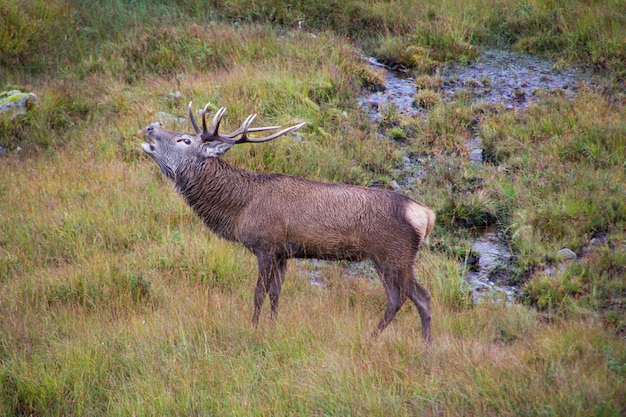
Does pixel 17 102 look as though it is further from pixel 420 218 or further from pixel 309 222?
pixel 420 218

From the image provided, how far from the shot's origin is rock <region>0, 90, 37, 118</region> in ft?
37.7

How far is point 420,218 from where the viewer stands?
6.56 meters

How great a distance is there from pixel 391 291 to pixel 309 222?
3.27ft

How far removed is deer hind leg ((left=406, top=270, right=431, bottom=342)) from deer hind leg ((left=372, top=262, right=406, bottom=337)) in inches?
3.2

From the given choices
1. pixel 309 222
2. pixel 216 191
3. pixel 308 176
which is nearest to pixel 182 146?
pixel 216 191

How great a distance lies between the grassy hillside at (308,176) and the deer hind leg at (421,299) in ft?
0.48

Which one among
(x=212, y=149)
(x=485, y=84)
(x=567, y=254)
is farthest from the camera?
(x=485, y=84)

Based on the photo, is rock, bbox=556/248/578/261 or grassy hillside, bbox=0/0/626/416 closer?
grassy hillside, bbox=0/0/626/416

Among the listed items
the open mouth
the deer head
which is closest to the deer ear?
the deer head

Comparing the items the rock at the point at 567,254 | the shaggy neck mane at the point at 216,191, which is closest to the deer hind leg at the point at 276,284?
the shaggy neck mane at the point at 216,191

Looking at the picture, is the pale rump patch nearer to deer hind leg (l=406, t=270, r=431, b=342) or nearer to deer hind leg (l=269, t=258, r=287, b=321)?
deer hind leg (l=406, t=270, r=431, b=342)

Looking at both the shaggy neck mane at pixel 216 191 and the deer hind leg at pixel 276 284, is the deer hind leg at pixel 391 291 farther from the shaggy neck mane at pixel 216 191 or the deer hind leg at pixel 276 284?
the shaggy neck mane at pixel 216 191

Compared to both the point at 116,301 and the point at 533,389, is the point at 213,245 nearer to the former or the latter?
the point at 116,301

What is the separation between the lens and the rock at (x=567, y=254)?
7.70 metres
